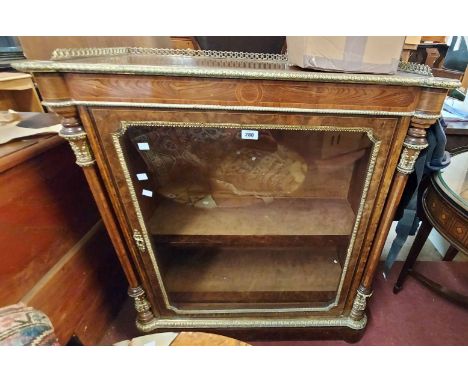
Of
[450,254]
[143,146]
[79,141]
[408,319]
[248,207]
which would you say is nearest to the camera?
[79,141]

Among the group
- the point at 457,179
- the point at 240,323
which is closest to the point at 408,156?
the point at 457,179

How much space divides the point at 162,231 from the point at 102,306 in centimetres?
50

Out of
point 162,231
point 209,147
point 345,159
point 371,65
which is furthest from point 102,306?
point 371,65

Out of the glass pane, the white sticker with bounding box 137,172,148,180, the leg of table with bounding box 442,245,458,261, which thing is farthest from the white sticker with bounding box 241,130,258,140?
the leg of table with bounding box 442,245,458,261

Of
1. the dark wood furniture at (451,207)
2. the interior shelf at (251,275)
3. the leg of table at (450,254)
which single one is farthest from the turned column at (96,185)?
the leg of table at (450,254)

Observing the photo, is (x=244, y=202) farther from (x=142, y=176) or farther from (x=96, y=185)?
(x=96, y=185)

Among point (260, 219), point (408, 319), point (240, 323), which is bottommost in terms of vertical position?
point (408, 319)

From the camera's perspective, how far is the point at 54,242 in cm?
84

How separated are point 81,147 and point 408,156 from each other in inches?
31.1

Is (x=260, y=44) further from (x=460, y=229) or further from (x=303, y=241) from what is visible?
(x=460, y=229)

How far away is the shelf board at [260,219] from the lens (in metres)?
0.86

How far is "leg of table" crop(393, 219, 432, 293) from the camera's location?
1.05 meters

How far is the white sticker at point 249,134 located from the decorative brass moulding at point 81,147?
380mm

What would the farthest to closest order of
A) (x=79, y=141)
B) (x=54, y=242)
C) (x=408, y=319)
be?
(x=408, y=319)
(x=54, y=242)
(x=79, y=141)
